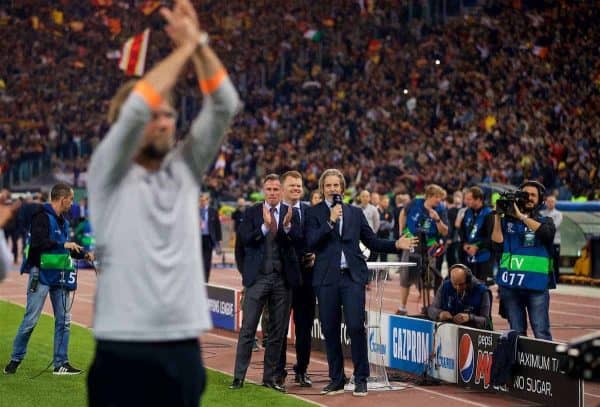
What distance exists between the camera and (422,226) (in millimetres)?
17219

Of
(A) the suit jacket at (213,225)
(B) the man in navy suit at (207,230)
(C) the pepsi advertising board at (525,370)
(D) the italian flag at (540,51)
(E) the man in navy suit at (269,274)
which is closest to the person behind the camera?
(C) the pepsi advertising board at (525,370)

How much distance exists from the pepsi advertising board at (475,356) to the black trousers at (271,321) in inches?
71.6

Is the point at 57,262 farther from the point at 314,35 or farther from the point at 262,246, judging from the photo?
the point at 314,35

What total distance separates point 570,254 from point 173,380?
72.4 ft

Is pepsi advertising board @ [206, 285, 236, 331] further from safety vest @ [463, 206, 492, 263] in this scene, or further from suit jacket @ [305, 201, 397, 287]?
suit jacket @ [305, 201, 397, 287]

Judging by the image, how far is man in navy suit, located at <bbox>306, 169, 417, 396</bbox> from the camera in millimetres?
10688

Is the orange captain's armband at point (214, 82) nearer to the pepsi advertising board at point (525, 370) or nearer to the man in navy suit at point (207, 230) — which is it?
the pepsi advertising board at point (525, 370)

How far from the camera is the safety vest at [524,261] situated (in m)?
10.7

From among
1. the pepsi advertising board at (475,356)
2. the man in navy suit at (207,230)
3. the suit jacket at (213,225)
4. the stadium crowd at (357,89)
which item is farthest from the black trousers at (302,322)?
the stadium crowd at (357,89)

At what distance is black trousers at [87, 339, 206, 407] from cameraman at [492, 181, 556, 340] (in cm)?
721

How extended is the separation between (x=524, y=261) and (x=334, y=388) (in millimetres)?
2239

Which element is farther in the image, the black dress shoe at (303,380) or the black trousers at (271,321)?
the black dress shoe at (303,380)

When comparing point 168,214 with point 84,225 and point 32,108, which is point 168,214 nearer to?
point 84,225

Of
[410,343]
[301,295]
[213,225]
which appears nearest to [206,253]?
[213,225]
